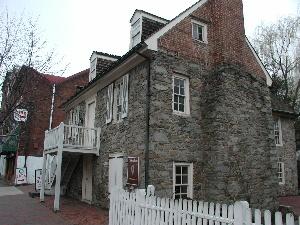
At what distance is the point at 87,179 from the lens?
16266mm

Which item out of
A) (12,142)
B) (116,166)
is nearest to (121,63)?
(116,166)

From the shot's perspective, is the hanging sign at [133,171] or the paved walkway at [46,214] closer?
the paved walkway at [46,214]

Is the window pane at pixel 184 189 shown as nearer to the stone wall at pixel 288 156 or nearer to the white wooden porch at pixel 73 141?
the white wooden porch at pixel 73 141

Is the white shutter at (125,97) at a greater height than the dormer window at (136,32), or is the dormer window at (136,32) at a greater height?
the dormer window at (136,32)

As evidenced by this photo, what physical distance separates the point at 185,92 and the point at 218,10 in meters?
4.22

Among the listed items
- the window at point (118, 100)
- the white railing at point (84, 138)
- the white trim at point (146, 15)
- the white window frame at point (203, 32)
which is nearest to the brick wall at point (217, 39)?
the white window frame at point (203, 32)

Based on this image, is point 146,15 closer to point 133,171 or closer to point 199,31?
point 199,31

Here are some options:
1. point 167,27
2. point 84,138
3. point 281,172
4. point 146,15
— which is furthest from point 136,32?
point 281,172

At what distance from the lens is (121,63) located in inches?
504

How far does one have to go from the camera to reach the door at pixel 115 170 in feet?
41.3

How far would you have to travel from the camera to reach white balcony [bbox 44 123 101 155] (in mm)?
13961

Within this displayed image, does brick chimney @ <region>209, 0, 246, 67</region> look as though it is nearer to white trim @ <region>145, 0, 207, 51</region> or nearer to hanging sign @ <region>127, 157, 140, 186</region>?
white trim @ <region>145, 0, 207, 51</region>

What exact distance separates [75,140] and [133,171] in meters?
4.68

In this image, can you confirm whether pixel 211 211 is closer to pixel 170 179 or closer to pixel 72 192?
pixel 170 179
